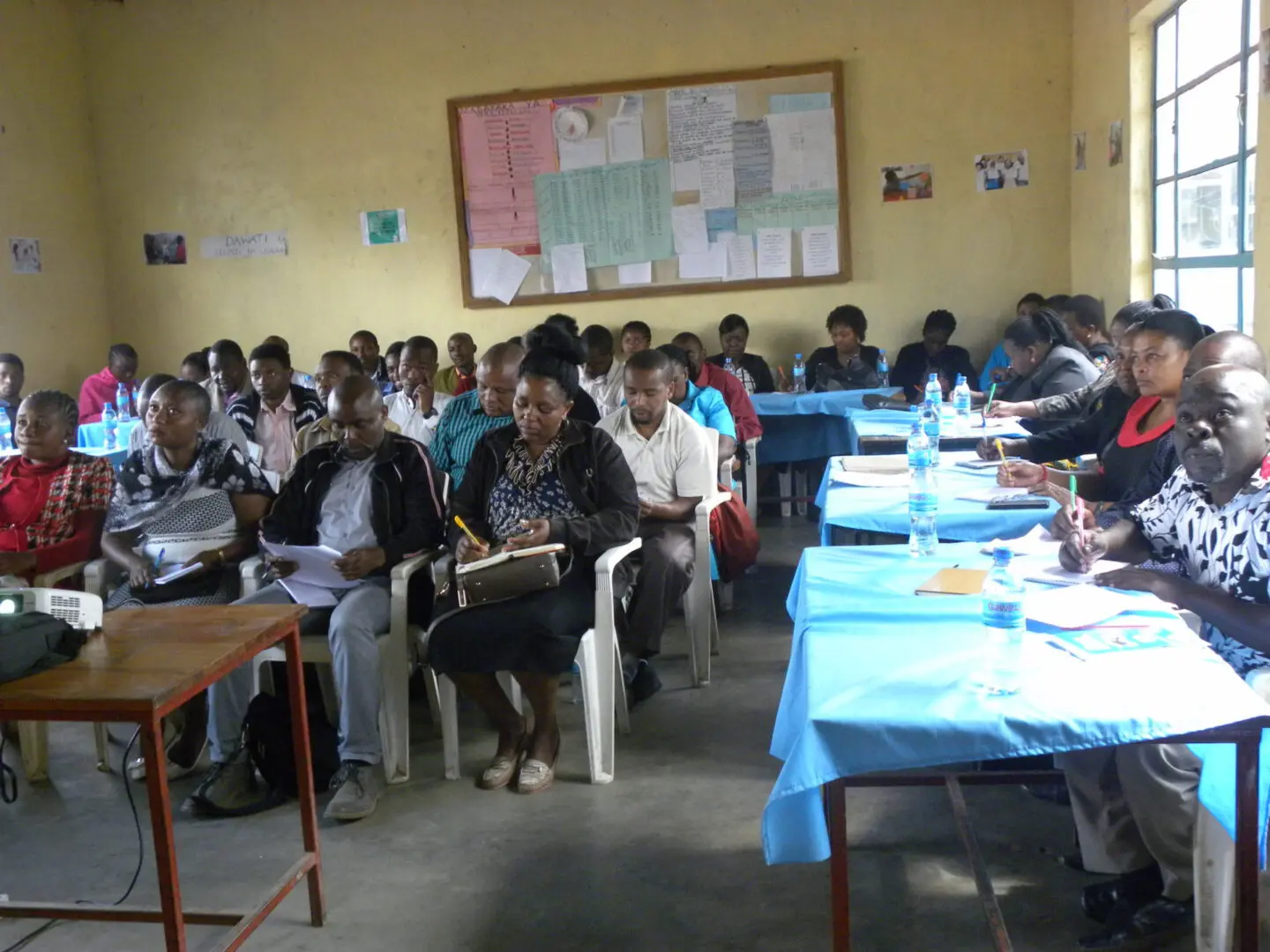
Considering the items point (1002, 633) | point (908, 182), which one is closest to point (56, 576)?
point (1002, 633)

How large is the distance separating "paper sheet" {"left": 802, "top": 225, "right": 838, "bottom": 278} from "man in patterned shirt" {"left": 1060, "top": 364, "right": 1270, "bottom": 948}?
5147mm

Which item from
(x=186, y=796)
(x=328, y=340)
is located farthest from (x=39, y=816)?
(x=328, y=340)

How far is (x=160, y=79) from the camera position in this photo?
25.3 ft

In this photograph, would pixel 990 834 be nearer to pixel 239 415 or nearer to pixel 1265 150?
pixel 1265 150

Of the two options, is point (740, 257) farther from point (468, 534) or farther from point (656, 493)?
point (468, 534)

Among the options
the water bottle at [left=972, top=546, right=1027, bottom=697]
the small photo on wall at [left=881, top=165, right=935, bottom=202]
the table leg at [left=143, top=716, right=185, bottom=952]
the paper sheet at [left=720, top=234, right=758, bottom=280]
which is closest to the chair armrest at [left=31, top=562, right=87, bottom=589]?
the table leg at [left=143, top=716, right=185, bottom=952]

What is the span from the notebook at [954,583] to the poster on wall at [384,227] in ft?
19.8

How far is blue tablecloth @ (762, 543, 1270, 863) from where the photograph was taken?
5.20 feet

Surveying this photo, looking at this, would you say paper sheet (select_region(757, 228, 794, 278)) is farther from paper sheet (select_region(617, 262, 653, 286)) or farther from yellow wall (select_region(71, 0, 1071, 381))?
paper sheet (select_region(617, 262, 653, 286))

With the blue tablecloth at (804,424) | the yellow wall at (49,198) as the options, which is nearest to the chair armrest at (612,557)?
the blue tablecloth at (804,424)

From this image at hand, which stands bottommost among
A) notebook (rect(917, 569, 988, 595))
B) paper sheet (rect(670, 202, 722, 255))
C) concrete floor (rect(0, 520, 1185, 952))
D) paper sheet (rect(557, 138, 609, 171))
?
concrete floor (rect(0, 520, 1185, 952))

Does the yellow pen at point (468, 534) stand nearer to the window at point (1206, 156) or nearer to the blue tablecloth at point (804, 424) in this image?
the window at point (1206, 156)

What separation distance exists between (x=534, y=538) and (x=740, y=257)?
459cm

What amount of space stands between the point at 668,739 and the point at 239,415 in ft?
8.56
